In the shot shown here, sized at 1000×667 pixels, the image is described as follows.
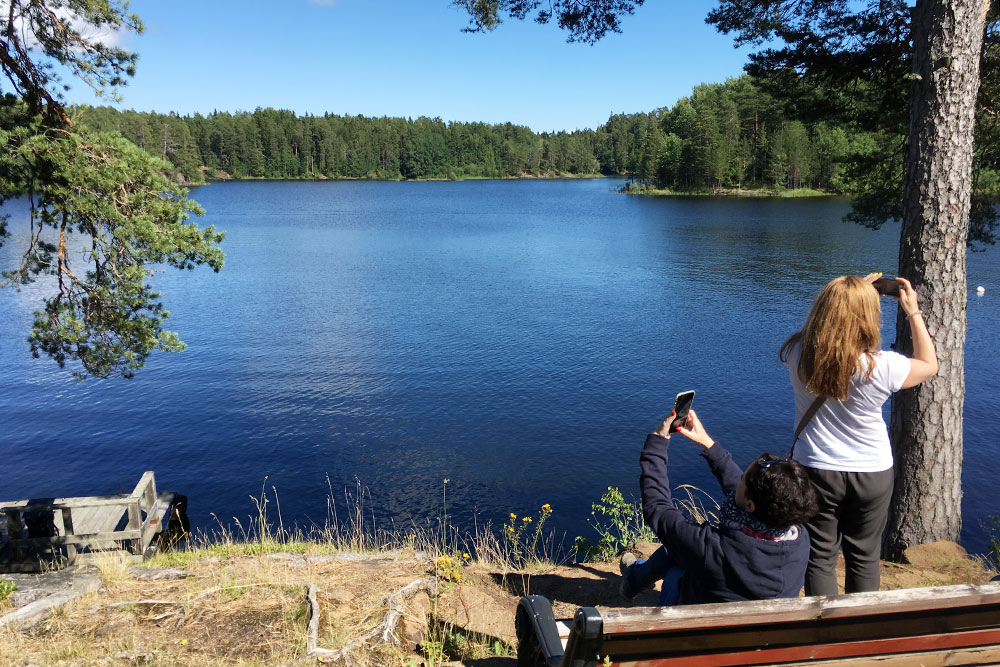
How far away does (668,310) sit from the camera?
26172 millimetres

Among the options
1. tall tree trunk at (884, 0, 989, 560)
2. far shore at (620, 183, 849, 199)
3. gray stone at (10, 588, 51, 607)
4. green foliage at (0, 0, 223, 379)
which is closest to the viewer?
gray stone at (10, 588, 51, 607)

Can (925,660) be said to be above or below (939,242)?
below

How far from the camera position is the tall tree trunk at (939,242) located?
15.6 ft

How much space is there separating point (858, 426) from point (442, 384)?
630 inches

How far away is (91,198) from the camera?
6.86 meters

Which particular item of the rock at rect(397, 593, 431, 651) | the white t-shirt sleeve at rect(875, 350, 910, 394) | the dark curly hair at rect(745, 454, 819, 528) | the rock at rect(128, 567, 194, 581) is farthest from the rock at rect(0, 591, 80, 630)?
the white t-shirt sleeve at rect(875, 350, 910, 394)

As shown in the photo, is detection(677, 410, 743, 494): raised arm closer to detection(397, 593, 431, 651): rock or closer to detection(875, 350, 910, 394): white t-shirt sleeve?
detection(875, 350, 910, 394): white t-shirt sleeve

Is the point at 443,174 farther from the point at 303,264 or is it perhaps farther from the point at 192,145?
the point at 303,264

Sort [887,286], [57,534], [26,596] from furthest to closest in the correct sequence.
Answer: [57,534]
[26,596]
[887,286]

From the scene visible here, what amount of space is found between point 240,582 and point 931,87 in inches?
228

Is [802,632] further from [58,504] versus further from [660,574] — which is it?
[58,504]

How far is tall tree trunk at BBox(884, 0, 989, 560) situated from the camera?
477 centimetres

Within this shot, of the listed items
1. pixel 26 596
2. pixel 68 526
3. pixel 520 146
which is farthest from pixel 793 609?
pixel 520 146

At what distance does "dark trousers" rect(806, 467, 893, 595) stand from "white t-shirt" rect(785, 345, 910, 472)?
47mm
